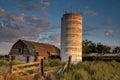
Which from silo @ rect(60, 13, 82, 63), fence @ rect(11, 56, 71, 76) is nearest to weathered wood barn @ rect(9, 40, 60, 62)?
silo @ rect(60, 13, 82, 63)

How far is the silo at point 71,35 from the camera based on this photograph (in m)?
28.8

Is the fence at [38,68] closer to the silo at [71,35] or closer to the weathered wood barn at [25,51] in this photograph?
the silo at [71,35]

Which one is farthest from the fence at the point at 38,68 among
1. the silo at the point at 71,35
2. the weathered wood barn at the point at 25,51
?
the weathered wood barn at the point at 25,51

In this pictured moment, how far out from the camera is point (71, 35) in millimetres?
28734

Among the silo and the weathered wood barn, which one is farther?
the weathered wood barn

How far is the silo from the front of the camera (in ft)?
94.4

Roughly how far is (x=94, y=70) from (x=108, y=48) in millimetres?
53593

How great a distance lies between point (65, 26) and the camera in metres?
29.0

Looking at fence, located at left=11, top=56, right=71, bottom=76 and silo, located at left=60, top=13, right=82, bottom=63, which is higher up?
silo, located at left=60, top=13, right=82, bottom=63

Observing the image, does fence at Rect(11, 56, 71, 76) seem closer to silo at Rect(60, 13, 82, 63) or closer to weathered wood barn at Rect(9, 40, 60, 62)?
silo at Rect(60, 13, 82, 63)

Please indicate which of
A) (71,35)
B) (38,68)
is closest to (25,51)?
(71,35)

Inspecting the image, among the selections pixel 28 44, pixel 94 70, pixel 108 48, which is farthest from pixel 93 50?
pixel 94 70

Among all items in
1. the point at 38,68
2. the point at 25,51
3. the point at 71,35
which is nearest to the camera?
the point at 38,68

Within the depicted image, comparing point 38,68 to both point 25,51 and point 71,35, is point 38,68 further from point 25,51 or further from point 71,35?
point 25,51
